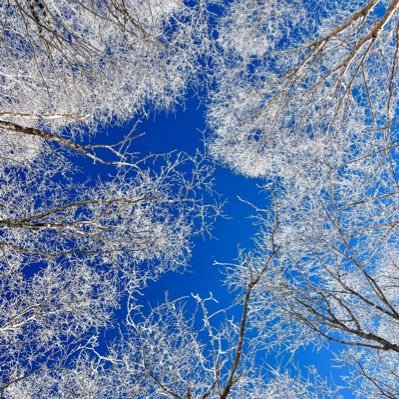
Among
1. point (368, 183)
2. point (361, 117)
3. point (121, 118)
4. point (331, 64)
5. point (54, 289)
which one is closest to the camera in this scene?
point (368, 183)

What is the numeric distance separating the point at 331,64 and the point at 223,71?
1.55 m

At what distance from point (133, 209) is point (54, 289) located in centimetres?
195

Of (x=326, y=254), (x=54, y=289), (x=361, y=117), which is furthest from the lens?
(x=54, y=289)

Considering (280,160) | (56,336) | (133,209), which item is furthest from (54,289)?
(280,160)

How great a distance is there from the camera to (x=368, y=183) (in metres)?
3.56

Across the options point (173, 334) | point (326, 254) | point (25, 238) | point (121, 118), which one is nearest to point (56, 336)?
point (25, 238)

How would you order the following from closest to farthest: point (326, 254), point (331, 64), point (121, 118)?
point (326, 254) → point (331, 64) → point (121, 118)

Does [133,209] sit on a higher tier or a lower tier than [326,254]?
higher

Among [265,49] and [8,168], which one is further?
[8,168]

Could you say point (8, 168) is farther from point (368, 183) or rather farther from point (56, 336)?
point (368, 183)

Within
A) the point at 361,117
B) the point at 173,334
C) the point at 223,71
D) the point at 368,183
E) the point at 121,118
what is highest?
the point at 223,71

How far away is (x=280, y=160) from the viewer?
16.8 ft

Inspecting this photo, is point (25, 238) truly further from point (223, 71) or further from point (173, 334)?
point (223, 71)

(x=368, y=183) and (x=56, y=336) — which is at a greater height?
(x=368, y=183)
